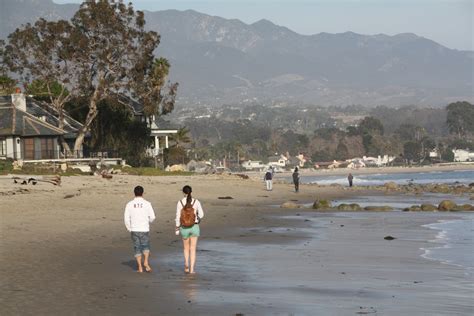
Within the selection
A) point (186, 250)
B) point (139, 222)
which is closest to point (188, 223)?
point (186, 250)

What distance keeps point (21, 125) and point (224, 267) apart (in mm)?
43637

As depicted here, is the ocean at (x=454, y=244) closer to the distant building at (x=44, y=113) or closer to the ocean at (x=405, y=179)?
the distant building at (x=44, y=113)

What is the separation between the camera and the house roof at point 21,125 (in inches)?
2274

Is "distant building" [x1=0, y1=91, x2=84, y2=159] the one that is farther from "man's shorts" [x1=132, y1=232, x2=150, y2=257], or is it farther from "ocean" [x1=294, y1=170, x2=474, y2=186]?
"man's shorts" [x1=132, y1=232, x2=150, y2=257]

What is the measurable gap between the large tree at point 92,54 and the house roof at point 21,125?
291 cm

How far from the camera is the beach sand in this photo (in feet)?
41.9

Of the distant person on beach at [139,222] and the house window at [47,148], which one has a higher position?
the house window at [47,148]

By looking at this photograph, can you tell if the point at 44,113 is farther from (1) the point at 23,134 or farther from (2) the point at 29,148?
(1) the point at 23,134

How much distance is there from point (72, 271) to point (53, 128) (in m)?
45.6

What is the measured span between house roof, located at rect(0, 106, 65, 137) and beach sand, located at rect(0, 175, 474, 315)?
1054 inches

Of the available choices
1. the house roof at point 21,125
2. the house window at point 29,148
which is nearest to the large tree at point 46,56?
the house roof at point 21,125

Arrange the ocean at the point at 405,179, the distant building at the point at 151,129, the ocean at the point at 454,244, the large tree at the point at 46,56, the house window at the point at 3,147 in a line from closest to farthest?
the ocean at the point at 454,244
the house window at the point at 3,147
the large tree at the point at 46,56
the distant building at the point at 151,129
the ocean at the point at 405,179

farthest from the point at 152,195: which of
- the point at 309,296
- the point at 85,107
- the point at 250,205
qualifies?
the point at 85,107

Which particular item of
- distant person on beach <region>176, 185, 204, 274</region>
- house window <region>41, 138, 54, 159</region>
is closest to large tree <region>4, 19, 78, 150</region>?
house window <region>41, 138, 54, 159</region>
